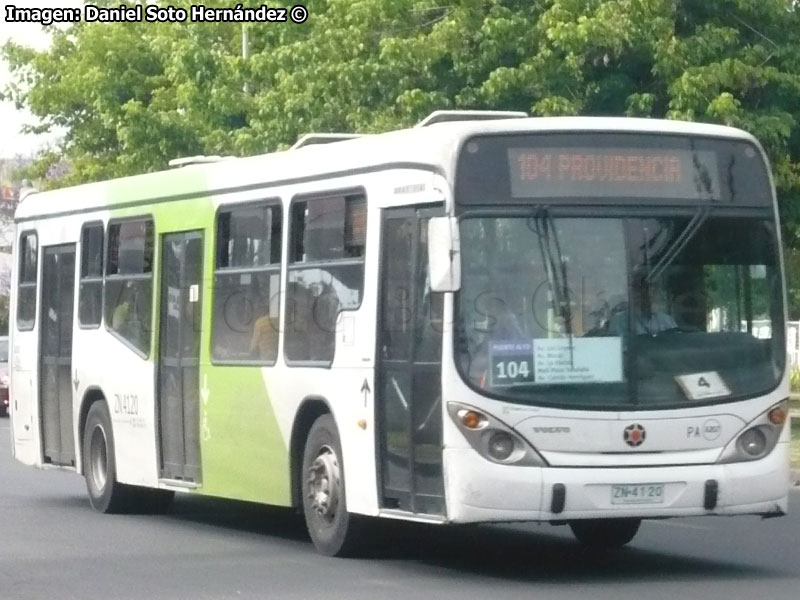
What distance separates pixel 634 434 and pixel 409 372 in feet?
4.58

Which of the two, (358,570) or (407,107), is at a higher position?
(407,107)

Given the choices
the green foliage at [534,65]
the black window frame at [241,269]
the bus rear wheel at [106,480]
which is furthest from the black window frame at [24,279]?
the green foliage at [534,65]

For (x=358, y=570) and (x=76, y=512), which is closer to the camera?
(x=358, y=570)

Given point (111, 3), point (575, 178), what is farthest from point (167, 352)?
point (111, 3)

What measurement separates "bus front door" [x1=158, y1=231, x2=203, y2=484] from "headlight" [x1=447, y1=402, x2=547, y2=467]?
A: 412 cm

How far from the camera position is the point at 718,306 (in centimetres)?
1191

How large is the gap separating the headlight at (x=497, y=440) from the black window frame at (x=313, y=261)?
1.46 meters

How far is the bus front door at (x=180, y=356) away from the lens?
15.1 m

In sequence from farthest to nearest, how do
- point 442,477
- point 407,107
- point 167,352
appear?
point 407,107 → point 167,352 → point 442,477

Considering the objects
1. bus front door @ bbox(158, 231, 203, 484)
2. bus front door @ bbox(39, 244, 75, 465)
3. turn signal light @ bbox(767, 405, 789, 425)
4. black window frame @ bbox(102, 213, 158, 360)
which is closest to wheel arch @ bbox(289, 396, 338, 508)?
bus front door @ bbox(158, 231, 203, 484)

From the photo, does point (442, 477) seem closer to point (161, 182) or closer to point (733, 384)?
point (733, 384)

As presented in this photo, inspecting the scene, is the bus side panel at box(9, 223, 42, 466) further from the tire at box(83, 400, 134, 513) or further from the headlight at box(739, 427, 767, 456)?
the headlight at box(739, 427, 767, 456)

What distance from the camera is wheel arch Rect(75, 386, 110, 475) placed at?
17.3 meters

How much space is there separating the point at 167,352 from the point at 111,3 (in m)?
27.1
